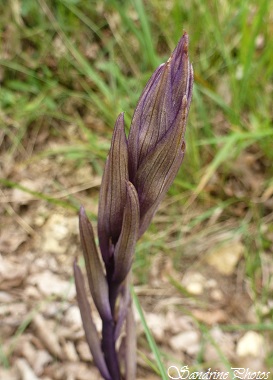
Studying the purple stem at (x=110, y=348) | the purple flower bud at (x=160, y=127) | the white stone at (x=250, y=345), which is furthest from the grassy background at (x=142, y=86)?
the purple flower bud at (x=160, y=127)

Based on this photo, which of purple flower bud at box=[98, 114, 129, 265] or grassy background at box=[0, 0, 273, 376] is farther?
grassy background at box=[0, 0, 273, 376]

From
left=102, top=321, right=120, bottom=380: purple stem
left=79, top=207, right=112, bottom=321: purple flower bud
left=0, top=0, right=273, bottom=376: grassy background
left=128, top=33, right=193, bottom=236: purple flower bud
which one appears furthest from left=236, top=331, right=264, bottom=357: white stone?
left=128, top=33, right=193, bottom=236: purple flower bud

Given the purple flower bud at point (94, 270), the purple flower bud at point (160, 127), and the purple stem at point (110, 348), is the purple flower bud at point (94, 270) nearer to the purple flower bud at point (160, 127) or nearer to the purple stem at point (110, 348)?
the purple stem at point (110, 348)

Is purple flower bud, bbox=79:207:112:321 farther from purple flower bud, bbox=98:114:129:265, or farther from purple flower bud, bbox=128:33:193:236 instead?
purple flower bud, bbox=128:33:193:236

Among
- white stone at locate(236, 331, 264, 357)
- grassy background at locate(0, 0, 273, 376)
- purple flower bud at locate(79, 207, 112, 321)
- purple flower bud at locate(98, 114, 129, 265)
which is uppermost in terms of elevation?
grassy background at locate(0, 0, 273, 376)

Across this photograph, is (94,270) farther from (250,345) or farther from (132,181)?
(250,345)

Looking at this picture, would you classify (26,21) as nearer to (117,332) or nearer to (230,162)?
(230,162)
